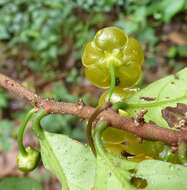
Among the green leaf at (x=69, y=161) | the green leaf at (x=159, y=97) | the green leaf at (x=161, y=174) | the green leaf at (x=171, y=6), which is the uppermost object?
the green leaf at (x=159, y=97)

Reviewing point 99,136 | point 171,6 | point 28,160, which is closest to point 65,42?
point 171,6

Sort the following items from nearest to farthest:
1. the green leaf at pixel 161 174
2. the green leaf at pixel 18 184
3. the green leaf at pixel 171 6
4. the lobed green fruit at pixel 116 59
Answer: the green leaf at pixel 161 174 < the lobed green fruit at pixel 116 59 < the green leaf at pixel 18 184 < the green leaf at pixel 171 6

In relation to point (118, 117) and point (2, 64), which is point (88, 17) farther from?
point (118, 117)

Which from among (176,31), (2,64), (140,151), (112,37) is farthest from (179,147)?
(2,64)

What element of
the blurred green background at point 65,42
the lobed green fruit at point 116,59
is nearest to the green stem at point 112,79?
the lobed green fruit at point 116,59

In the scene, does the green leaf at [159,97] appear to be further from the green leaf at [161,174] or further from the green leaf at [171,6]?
the green leaf at [171,6]

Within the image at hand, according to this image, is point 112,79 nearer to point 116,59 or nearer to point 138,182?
point 116,59

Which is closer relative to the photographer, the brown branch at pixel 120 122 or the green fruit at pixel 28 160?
the brown branch at pixel 120 122
